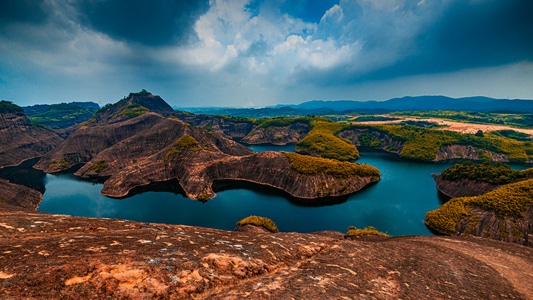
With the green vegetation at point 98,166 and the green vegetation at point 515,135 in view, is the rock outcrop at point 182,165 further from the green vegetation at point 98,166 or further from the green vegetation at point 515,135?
the green vegetation at point 515,135

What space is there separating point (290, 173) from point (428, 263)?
66.2 metres

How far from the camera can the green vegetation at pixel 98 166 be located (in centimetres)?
10088

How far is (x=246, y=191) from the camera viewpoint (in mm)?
82000

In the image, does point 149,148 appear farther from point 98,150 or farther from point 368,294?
point 368,294

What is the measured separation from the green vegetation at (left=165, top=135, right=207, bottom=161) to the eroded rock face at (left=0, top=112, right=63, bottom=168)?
3709 inches

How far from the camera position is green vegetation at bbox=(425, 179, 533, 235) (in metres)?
46.2

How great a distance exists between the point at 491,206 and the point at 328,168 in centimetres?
4188

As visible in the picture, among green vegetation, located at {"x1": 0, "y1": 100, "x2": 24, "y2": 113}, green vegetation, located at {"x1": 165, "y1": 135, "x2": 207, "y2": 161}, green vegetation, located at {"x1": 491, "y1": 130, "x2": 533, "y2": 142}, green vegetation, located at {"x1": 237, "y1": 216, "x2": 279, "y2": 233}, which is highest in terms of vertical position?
green vegetation, located at {"x1": 0, "y1": 100, "x2": 24, "y2": 113}

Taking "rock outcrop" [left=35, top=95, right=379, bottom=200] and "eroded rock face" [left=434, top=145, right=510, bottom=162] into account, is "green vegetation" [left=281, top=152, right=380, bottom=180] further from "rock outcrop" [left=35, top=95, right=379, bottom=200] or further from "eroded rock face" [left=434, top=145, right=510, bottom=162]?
"eroded rock face" [left=434, top=145, right=510, bottom=162]

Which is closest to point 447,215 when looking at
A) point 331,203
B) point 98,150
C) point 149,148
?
point 331,203

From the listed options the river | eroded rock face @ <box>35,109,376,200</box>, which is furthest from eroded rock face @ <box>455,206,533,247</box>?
eroded rock face @ <box>35,109,376,200</box>

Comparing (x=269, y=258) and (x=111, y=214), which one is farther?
(x=111, y=214)

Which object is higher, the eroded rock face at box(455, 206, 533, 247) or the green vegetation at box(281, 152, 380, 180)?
the green vegetation at box(281, 152, 380, 180)

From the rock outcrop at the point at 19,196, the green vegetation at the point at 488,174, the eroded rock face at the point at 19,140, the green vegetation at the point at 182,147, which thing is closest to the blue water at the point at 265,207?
the rock outcrop at the point at 19,196
